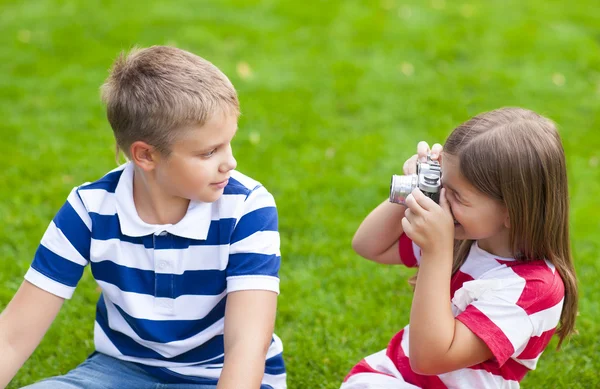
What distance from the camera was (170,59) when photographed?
2525 millimetres

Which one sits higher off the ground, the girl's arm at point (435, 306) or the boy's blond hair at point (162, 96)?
the boy's blond hair at point (162, 96)

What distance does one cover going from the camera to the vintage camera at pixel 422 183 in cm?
239

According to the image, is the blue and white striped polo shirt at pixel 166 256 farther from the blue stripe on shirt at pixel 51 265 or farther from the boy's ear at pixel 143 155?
the boy's ear at pixel 143 155

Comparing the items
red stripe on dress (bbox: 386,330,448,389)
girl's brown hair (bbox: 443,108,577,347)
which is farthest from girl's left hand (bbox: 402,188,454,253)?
red stripe on dress (bbox: 386,330,448,389)

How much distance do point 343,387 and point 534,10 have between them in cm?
597

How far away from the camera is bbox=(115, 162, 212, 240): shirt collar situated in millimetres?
2559

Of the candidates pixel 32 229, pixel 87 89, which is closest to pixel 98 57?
pixel 87 89

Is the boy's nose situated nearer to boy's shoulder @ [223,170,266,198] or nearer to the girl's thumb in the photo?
boy's shoulder @ [223,170,266,198]

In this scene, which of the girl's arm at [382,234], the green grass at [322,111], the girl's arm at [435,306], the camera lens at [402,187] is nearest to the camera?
the girl's arm at [435,306]

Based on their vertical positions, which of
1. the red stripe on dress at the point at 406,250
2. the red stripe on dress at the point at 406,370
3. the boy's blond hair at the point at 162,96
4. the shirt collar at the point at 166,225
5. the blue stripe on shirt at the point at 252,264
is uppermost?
the boy's blond hair at the point at 162,96

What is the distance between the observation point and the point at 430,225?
2.32 meters

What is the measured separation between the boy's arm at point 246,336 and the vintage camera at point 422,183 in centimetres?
54

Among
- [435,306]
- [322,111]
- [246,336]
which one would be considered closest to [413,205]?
[435,306]

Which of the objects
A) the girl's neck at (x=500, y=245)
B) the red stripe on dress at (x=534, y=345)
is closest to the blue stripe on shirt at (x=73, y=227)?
the girl's neck at (x=500, y=245)
